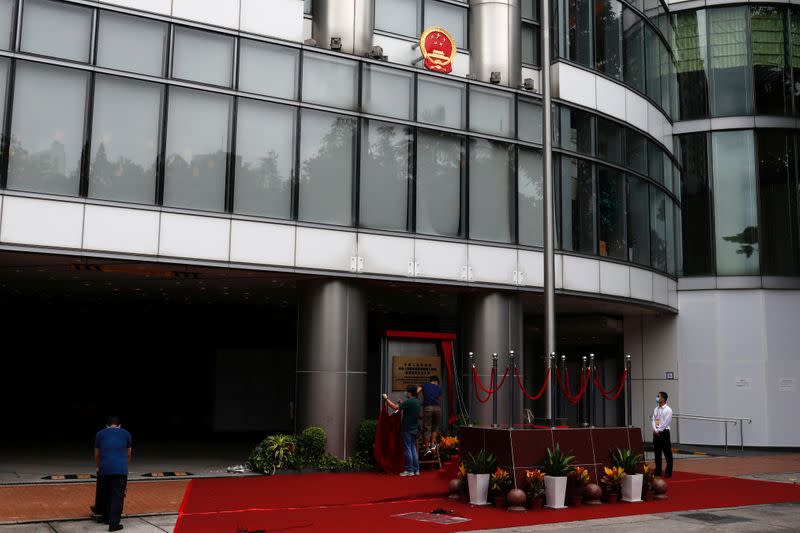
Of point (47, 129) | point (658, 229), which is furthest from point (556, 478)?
point (658, 229)

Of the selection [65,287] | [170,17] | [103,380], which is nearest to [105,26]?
[170,17]

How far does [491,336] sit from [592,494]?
7.86 meters

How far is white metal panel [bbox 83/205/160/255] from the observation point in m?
17.6

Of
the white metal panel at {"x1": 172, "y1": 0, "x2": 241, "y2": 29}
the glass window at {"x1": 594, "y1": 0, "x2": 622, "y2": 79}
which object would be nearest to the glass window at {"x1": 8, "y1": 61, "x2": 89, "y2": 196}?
the white metal panel at {"x1": 172, "y1": 0, "x2": 241, "y2": 29}

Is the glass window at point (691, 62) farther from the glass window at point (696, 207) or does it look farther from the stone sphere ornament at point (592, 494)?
the stone sphere ornament at point (592, 494)

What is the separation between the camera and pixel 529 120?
23.5 m

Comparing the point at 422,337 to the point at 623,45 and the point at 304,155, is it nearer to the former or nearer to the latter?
the point at 304,155

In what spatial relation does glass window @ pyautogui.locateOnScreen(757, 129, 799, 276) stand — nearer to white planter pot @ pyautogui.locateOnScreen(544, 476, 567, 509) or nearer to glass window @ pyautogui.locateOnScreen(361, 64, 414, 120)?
glass window @ pyautogui.locateOnScreen(361, 64, 414, 120)

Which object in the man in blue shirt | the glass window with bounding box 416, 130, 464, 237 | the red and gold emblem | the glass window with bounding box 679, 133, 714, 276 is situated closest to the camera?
the man in blue shirt

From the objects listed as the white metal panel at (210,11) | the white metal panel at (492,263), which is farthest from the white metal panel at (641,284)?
the white metal panel at (210,11)

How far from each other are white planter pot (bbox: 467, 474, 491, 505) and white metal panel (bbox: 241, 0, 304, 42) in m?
11.6

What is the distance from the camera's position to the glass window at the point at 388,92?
2117cm

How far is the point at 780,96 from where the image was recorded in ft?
95.8

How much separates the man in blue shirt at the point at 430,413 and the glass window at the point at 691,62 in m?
16.4
